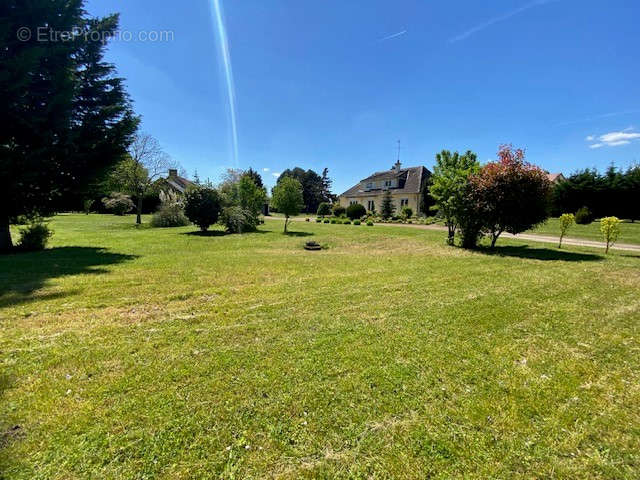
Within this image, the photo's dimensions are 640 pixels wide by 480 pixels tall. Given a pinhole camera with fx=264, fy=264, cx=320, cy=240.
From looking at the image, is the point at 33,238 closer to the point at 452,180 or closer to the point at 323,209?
the point at 452,180

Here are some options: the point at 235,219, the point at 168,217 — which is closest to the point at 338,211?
the point at 235,219

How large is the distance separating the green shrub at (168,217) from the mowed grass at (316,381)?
18173 mm

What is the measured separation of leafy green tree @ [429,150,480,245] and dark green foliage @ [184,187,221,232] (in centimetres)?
1345

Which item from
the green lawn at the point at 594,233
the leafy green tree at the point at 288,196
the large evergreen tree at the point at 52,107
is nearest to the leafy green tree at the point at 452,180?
the green lawn at the point at 594,233

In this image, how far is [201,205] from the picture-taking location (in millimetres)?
17234

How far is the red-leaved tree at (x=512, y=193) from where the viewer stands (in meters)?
10.5

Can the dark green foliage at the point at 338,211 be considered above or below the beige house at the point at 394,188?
below

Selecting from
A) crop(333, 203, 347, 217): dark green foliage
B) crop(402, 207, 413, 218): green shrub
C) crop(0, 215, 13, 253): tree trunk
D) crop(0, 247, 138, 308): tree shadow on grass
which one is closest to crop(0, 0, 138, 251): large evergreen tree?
crop(0, 215, 13, 253): tree trunk

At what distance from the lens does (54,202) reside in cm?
1054

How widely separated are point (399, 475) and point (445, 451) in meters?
0.45

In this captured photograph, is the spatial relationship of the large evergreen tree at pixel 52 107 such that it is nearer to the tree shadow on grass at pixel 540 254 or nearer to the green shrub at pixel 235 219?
the green shrub at pixel 235 219

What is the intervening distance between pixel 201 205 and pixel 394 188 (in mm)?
27485

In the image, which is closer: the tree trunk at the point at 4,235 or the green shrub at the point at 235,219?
the tree trunk at the point at 4,235

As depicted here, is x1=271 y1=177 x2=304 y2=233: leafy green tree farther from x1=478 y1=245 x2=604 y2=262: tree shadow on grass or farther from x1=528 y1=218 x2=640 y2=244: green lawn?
x1=528 y1=218 x2=640 y2=244: green lawn
